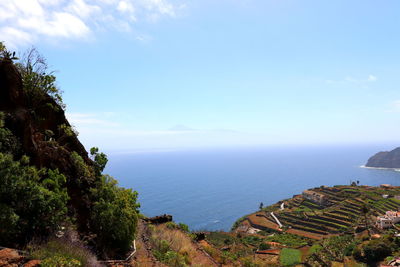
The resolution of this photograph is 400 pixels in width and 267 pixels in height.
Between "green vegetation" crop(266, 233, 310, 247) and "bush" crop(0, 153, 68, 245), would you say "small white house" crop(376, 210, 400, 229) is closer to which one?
"green vegetation" crop(266, 233, 310, 247)

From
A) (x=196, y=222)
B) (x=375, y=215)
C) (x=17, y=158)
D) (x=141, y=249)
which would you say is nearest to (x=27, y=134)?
(x=17, y=158)

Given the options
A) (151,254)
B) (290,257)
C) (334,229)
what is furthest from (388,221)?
(151,254)

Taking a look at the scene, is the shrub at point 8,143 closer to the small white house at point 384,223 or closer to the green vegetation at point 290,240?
the green vegetation at point 290,240

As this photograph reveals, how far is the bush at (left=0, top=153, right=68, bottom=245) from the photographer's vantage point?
18.3 ft

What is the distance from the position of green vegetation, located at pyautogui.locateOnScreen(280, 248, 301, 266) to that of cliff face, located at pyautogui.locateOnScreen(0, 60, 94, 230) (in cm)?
3604

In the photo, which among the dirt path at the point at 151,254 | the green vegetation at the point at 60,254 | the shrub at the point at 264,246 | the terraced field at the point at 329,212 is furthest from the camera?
the terraced field at the point at 329,212

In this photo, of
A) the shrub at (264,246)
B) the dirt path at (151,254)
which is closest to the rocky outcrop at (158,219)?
the dirt path at (151,254)

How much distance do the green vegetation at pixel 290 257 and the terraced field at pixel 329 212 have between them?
50.7 ft

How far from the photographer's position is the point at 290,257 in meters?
38.9

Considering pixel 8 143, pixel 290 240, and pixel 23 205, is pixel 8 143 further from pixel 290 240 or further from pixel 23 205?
pixel 290 240

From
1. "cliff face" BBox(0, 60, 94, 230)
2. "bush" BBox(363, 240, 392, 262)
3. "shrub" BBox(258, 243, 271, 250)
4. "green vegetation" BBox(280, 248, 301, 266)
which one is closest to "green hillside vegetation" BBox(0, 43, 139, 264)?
"cliff face" BBox(0, 60, 94, 230)

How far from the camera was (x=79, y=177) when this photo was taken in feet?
32.8

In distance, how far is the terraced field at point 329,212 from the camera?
57125mm

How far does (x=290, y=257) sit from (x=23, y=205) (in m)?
42.5
